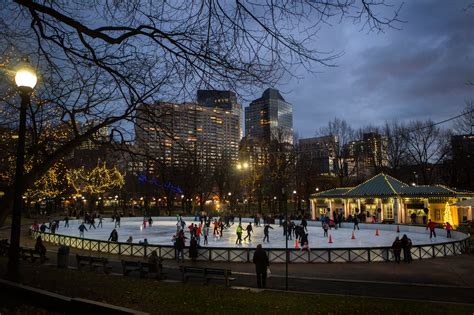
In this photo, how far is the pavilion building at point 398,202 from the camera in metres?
39.7

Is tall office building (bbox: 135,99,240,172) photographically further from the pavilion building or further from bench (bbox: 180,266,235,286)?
the pavilion building

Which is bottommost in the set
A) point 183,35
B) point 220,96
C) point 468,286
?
point 468,286

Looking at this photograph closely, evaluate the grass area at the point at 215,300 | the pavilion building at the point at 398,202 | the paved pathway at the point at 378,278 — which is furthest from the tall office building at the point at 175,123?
the pavilion building at the point at 398,202

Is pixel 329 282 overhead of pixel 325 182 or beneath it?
beneath

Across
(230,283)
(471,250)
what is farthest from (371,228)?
(230,283)

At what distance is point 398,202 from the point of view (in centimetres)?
4269

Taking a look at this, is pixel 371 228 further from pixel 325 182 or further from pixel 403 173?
pixel 325 182

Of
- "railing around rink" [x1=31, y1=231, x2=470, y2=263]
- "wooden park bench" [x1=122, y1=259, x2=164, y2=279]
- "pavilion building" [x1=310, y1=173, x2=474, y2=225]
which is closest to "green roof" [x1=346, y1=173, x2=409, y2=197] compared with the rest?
"pavilion building" [x1=310, y1=173, x2=474, y2=225]

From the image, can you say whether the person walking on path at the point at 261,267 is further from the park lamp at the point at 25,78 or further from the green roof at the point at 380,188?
the green roof at the point at 380,188

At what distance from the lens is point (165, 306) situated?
8523mm

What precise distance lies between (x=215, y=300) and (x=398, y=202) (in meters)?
37.9

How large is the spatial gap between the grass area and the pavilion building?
30.2m

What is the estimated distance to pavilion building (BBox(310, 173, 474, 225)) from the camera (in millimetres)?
39656

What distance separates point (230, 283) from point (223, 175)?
219 ft
